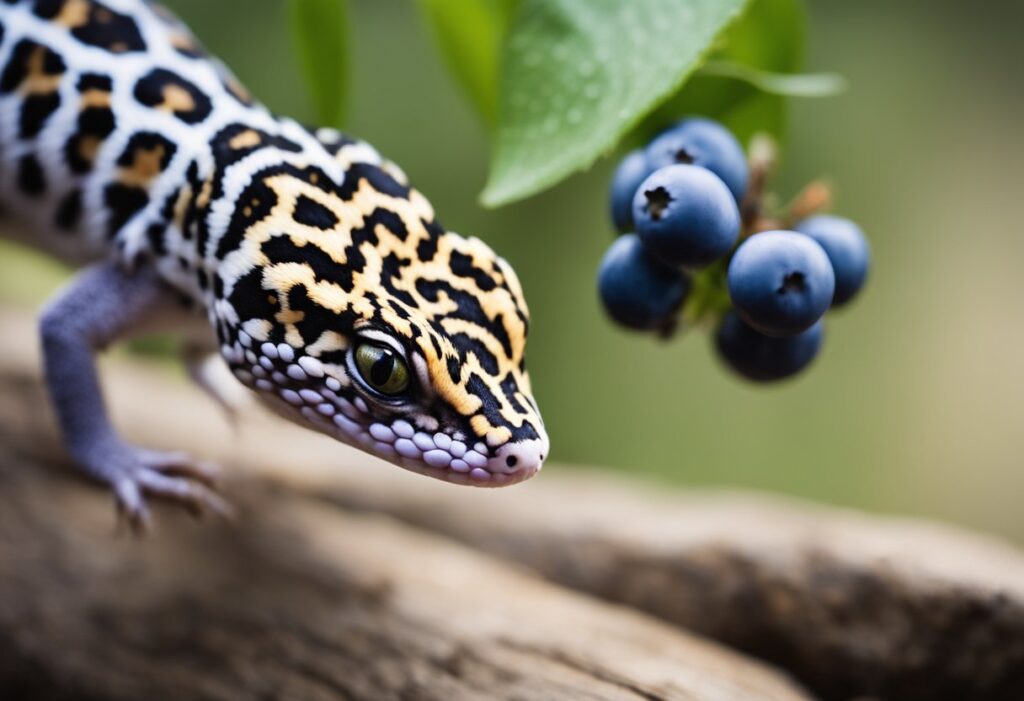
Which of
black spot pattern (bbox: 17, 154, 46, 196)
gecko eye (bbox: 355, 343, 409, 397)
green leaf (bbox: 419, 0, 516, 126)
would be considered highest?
green leaf (bbox: 419, 0, 516, 126)

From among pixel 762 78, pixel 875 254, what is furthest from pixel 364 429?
pixel 875 254

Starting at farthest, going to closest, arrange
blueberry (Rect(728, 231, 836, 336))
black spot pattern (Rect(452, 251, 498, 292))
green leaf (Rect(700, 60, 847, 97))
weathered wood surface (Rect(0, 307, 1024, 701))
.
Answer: weathered wood surface (Rect(0, 307, 1024, 701)) → green leaf (Rect(700, 60, 847, 97)) → black spot pattern (Rect(452, 251, 498, 292)) → blueberry (Rect(728, 231, 836, 336))

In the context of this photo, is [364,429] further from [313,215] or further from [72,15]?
[72,15]

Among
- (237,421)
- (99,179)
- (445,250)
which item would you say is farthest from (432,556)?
(99,179)

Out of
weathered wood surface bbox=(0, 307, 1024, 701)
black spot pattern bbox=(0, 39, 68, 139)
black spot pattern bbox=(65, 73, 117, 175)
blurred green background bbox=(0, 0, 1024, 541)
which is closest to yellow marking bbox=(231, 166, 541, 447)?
black spot pattern bbox=(65, 73, 117, 175)

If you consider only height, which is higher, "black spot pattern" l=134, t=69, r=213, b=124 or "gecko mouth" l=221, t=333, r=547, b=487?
"black spot pattern" l=134, t=69, r=213, b=124

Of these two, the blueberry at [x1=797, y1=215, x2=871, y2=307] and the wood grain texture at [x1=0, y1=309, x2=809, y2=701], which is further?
the wood grain texture at [x1=0, y1=309, x2=809, y2=701]

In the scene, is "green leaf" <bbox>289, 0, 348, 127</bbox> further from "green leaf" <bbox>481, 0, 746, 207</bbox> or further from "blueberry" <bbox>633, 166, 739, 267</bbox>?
"blueberry" <bbox>633, 166, 739, 267</bbox>

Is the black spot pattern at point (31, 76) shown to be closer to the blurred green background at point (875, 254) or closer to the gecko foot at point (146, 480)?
the gecko foot at point (146, 480)
